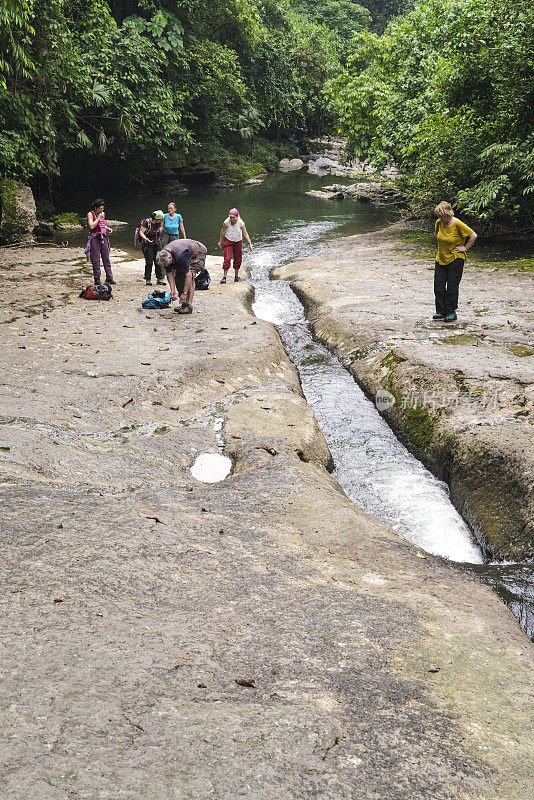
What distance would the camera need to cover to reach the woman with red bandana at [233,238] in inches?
529

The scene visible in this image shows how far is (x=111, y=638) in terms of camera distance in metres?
3.25

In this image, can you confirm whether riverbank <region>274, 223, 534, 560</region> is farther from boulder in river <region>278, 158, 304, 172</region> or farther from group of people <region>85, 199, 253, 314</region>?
boulder in river <region>278, 158, 304, 172</region>

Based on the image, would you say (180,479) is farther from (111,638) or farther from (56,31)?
(56,31)

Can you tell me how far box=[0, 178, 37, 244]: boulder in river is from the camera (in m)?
18.2

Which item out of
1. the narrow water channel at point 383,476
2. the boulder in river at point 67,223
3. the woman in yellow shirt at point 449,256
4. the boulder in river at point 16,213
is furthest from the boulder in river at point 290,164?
the woman in yellow shirt at point 449,256

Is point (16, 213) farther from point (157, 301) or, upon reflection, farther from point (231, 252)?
point (157, 301)

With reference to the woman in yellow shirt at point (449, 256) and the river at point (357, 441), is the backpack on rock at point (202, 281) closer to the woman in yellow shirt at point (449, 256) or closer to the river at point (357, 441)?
the river at point (357, 441)

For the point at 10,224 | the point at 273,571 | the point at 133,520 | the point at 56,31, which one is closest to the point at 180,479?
the point at 133,520

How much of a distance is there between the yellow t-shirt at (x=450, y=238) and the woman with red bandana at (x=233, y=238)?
472 cm

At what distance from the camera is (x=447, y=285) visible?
10023mm

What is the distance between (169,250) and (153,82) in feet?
60.2

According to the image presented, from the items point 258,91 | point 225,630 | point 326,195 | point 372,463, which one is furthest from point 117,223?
point 258,91

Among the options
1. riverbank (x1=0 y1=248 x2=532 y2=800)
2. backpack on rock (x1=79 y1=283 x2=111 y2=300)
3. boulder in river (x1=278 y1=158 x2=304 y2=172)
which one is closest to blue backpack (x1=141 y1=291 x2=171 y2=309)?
backpack on rock (x1=79 y1=283 x2=111 y2=300)

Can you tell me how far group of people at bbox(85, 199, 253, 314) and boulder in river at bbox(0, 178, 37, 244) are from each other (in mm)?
6385
